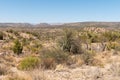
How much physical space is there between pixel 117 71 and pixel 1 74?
4702 mm

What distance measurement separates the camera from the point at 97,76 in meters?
8.75

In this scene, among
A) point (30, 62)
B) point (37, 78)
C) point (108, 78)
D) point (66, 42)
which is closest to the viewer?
point (37, 78)

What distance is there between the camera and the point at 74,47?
18891 mm

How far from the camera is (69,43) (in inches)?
744

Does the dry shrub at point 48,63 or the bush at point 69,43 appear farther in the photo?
the bush at point 69,43

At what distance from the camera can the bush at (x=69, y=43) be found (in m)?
18.7

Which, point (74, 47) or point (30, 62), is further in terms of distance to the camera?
point (74, 47)

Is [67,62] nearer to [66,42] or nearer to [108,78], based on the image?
[108,78]

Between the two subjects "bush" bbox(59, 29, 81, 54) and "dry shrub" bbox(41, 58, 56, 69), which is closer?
"dry shrub" bbox(41, 58, 56, 69)

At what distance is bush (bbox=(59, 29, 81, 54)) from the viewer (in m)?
18.7

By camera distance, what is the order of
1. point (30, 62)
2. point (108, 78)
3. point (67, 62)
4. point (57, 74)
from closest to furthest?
1. point (108, 78)
2. point (57, 74)
3. point (30, 62)
4. point (67, 62)

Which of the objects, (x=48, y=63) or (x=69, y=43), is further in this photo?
(x=69, y=43)

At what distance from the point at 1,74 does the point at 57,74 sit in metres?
2.29

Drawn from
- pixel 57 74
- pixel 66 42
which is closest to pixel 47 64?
pixel 57 74
